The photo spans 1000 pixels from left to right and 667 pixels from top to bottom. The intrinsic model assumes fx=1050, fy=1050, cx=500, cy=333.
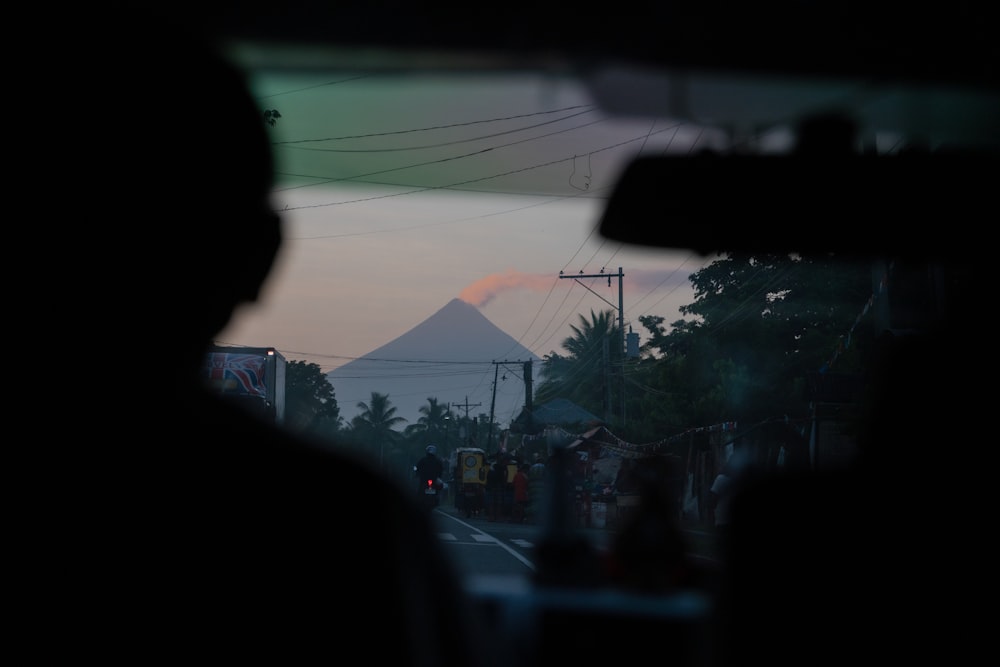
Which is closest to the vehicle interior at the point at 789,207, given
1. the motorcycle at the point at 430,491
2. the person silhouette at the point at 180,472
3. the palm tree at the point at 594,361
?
the person silhouette at the point at 180,472

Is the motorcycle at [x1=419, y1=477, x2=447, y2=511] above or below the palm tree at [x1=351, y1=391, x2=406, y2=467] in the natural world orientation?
below

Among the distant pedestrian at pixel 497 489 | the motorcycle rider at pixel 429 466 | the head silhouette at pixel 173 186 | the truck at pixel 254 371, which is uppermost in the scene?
the truck at pixel 254 371

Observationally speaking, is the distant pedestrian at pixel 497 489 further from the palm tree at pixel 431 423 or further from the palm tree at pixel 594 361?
the palm tree at pixel 431 423

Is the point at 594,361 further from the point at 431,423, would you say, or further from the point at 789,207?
the point at 431,423

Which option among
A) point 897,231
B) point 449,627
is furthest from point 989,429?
point 449,627

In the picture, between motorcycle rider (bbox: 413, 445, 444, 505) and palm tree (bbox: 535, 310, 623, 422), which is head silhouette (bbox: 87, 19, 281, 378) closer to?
motorcycle rider (bbox: 413, 445, 444, 505)

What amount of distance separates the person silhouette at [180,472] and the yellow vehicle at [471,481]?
140ft

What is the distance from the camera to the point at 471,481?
151 ft

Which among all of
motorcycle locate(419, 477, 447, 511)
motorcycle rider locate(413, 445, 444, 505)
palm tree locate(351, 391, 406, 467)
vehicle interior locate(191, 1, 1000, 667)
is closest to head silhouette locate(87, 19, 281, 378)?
vehicle interior locate(191, 1, 1000, 667)

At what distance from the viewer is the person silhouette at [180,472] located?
3.51 ft

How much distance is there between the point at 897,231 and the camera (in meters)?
2.15

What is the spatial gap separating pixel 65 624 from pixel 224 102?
64 cm

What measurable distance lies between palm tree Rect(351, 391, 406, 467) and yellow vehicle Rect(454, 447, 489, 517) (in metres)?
80.1

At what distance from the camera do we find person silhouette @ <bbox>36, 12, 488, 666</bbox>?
1068 millimetres
